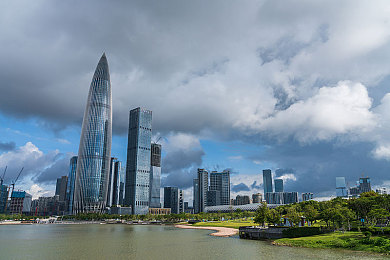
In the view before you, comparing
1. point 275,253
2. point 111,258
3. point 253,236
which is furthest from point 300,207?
point 111,258

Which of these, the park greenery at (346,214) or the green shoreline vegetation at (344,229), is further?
the park greenery at (346,214)

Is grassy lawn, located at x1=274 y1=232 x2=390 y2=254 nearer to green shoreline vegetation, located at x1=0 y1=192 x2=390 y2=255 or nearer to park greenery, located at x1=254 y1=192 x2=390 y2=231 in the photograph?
green shoreline vegetation, located at x1=0 y1=192 x2=390 y2=255

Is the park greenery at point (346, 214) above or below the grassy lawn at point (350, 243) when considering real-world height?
above

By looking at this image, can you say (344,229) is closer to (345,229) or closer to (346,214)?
(345,229)

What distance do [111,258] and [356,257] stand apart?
168 feet

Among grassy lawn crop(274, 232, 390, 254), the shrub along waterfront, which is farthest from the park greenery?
grassy lawn crop(274, 232, 390, 254)

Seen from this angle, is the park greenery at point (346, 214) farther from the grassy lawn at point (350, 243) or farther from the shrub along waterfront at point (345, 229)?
the grassy lawn at point (350, 243)

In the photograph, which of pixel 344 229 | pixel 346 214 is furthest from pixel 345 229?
pixel 346 214

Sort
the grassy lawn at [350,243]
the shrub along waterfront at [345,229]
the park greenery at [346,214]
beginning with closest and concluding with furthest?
1. the grassy lawn at [350,243]
2. the shrub along waterfront at [345,229]
3. the park greenery at [346,214]

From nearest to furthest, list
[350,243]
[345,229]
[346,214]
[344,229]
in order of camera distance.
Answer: [350,243] < [346,214] < [344,229] < [345,229]

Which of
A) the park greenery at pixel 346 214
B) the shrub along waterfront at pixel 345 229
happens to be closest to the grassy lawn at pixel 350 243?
the shrub along waterfront at pixel 345 229

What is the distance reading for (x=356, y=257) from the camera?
54188 millimetres

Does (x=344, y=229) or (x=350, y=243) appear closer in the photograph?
(x=350, y=243)

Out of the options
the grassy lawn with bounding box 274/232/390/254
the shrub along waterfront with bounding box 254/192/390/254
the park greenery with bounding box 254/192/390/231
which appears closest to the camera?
the grassy lawn with bounding box 274/232/390/254
